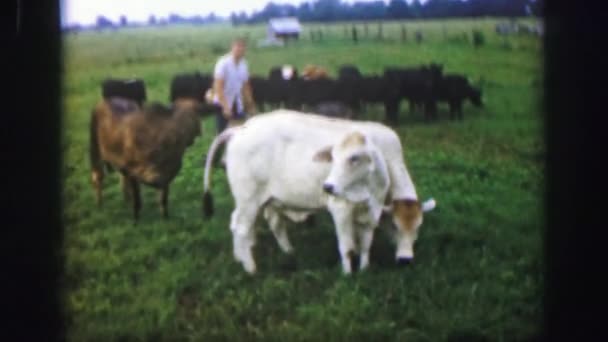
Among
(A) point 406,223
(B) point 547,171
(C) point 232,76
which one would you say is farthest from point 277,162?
(B) point 547,171

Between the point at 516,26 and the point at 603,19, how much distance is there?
0.27m

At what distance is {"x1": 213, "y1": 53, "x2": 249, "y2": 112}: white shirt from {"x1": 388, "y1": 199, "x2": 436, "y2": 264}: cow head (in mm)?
604

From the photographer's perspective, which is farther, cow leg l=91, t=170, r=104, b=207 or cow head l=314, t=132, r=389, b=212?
cow leg l=91, t=170, r=104, b=207

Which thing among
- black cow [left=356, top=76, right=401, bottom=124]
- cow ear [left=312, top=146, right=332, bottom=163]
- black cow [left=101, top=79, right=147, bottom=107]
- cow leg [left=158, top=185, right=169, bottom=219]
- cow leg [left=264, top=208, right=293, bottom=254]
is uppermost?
black cow [left=101, top=79, right=147, bottom=107]

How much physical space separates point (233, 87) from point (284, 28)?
25 centimetres

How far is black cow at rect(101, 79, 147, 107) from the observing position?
289 cm

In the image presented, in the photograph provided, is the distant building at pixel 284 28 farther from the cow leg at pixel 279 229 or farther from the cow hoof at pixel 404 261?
the cow hoof at pixel 404 261

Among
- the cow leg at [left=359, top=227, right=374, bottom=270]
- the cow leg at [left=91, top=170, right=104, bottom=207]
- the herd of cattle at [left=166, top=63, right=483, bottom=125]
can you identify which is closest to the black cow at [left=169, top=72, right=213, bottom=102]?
the herd of cattle at [left=166, top=63, right=483, bottom=125]

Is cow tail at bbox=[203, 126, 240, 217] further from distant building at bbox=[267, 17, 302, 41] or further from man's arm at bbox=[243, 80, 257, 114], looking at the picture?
distant building at bbox=[267, 17, 302, 41]

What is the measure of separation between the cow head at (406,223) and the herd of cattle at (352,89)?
296 mm

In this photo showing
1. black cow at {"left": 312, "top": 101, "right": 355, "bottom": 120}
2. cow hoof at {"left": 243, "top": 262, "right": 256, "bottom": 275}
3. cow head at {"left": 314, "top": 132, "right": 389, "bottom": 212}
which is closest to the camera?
cow head at {"left": 314, "top": 132, "right": 389, "bottom": 212}

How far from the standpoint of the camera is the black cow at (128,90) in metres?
2.89

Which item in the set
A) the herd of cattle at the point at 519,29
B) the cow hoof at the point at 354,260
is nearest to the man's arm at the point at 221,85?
the cow hoof at the point at 354,260

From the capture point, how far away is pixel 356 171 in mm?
2662
